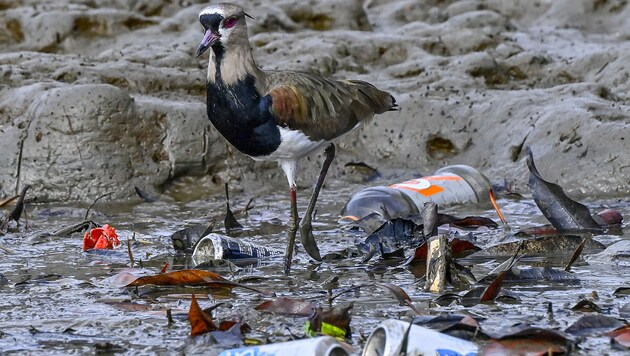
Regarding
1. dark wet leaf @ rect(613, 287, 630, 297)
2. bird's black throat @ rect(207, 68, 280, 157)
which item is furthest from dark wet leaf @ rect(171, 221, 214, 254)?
dark wet leaf @ rect(613, 287, 630, 297)

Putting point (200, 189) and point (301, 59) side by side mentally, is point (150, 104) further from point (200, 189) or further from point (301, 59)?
point (301, 59)

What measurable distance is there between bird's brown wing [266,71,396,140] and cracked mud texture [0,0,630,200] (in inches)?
82.3

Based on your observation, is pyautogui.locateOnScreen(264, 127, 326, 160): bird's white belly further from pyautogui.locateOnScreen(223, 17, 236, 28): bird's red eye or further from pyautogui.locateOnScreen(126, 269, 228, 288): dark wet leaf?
pyautogui.locateOnScreen(126, 269, 228, 288): dark wet leaf

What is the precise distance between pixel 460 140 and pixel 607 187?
4.32 ft

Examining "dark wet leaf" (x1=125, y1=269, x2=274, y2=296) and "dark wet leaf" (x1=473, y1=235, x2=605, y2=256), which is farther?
"dark wet leaf" (x1=473, y1=235, x2=605, y2=256)

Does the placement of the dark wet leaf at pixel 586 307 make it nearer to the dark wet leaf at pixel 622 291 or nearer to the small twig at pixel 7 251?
the dark wet leaf at pixel 622 291

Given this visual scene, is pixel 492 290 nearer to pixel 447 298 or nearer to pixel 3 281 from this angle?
pixel 447 298

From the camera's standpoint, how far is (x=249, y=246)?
6.16 m

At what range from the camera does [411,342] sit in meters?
3.89

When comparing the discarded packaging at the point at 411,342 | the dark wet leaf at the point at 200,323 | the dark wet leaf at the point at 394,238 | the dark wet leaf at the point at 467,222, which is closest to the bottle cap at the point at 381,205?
the dark wet leaf at the point at 467,222

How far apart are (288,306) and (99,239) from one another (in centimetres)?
193

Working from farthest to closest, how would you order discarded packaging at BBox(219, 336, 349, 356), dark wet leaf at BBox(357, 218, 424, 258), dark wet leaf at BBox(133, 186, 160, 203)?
dark wet leaf at BBox(133, 186, 160, 203) < dark wet leaf at BBox(357, 218, 424, 258) < discarded packaging at BBox(219, 336, 349, 356)

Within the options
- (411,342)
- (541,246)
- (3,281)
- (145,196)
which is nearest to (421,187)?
(541,246)

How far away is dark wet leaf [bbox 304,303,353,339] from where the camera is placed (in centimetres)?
434
